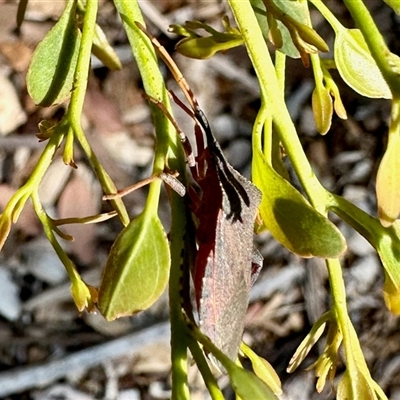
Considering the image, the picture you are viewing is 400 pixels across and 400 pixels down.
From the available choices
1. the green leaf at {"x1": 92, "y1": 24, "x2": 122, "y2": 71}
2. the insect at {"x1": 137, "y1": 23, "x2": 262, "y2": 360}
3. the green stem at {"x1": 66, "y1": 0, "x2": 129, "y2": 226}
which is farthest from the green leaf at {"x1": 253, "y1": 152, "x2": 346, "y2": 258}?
the green leaf at {"x1": 92, "y1": 24, "x2": 122, "y2": 71}

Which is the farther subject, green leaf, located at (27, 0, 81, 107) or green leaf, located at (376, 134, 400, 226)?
green leaf, located at (27, 0, 81, 107)

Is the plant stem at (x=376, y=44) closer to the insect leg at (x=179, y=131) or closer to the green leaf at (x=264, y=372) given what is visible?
the insect leg at (x=179, y=131)

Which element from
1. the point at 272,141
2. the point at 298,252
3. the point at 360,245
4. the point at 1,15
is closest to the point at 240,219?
the point at 298,252

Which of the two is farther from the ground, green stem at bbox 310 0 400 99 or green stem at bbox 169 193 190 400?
green stem at bbox 310 0 400 99

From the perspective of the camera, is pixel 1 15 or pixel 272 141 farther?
pixel 1 15

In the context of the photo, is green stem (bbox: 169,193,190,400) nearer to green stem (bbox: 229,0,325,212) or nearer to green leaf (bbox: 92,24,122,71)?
green stem (bbox: 229,0,325,212)

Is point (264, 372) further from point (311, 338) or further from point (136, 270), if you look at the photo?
point (136, 270)

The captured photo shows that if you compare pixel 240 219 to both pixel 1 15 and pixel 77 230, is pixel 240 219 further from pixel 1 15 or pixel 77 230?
pixel 1 15
